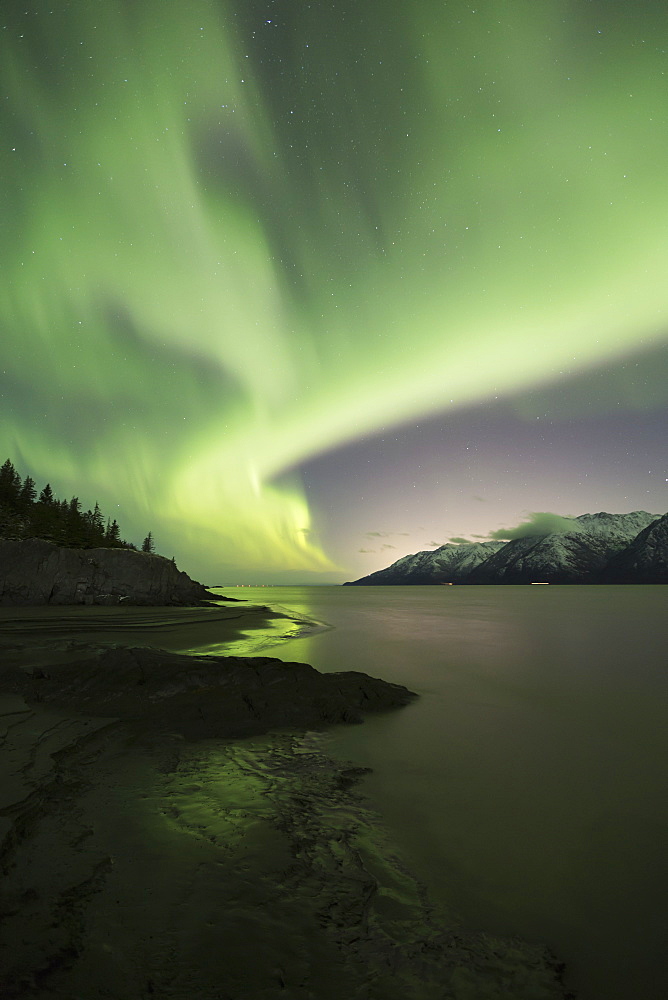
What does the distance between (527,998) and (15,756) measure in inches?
285

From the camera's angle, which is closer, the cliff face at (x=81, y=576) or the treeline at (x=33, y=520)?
the cliff face at (x=81, y=576)

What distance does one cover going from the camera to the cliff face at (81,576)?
1608 inches

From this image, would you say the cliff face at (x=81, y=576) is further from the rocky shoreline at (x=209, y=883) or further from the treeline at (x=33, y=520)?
the rocky shoreline at (x=209, y=883)

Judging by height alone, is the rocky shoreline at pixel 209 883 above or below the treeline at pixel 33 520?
below

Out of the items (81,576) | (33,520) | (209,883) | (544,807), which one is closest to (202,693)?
(209,883)

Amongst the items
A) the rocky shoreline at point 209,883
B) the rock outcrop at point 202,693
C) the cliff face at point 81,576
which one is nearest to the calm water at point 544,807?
the rocky shoreline at point 209,883

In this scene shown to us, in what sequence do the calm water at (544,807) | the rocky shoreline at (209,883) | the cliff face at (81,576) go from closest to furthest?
1. the rocky shoreline at (209,883)
2. the calm water at (544,807)
3. the cliff face at (81,576)

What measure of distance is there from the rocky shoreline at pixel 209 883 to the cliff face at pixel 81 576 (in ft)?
133

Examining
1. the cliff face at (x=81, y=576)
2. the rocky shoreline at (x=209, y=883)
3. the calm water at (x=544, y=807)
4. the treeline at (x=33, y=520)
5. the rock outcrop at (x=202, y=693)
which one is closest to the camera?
the rocky shoreline at (x=209, y=883)

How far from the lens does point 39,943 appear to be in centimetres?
310

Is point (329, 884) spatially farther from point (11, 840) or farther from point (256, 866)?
point (11, 840)

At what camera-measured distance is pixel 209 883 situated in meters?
4.00

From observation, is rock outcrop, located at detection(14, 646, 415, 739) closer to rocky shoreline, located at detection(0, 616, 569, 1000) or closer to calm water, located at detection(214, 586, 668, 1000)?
rocky shoreline, located at detection(0, 616, 569, 1000)

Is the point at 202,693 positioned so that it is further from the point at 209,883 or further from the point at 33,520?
the point at 33,520
